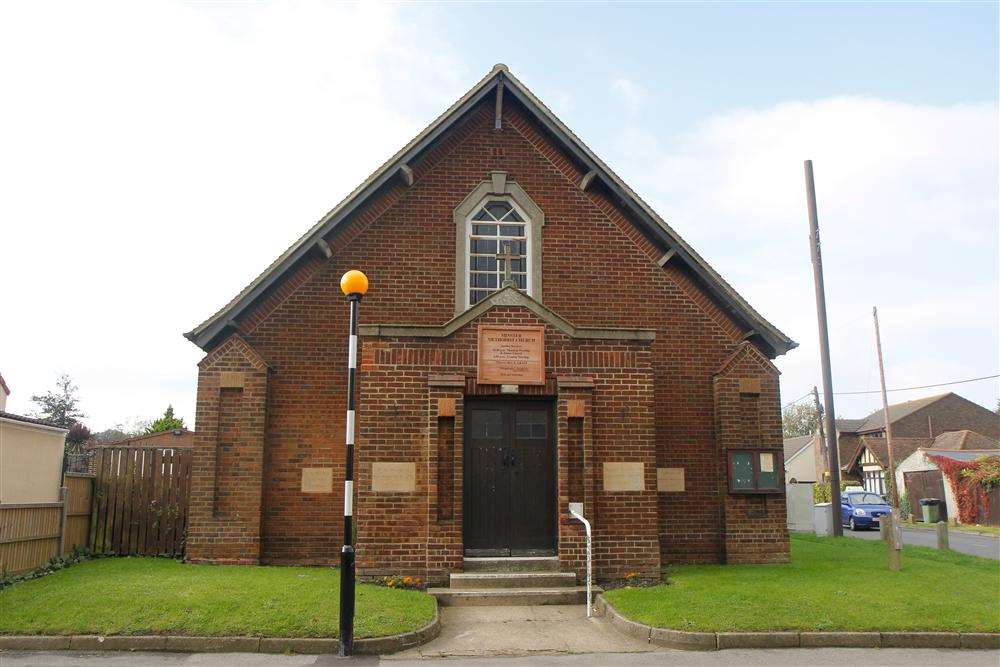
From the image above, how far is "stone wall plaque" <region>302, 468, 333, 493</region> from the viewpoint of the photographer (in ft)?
43.1

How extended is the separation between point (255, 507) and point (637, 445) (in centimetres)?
606

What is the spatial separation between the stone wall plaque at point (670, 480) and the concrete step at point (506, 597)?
349 centimetres

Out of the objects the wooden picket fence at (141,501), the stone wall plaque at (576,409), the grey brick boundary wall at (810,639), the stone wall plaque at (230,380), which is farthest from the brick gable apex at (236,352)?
the grey brick boundary wall at (810,639)

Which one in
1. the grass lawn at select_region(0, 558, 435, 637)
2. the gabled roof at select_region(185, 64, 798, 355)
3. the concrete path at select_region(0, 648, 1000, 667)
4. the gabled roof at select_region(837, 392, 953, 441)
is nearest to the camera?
the concrete path at select_region(0, 648, 1000, 667)

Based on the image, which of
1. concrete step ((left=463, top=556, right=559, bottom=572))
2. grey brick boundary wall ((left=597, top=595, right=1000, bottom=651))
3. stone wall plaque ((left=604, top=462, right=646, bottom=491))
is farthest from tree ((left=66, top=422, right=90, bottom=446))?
grey brick boundary wall ((left=597, top=595, right=1000, bottom=651))

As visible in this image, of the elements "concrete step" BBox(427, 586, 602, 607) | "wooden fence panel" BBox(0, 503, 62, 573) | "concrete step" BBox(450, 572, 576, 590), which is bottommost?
"concrete step" BBox(427, 586, 602, 607)

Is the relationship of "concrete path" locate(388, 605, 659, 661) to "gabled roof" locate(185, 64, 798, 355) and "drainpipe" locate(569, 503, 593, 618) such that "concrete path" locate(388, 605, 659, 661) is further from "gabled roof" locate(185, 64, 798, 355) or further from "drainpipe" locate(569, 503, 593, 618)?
"gabled roof" locate(185, 64, 798, 355)

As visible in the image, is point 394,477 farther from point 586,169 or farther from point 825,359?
point 825,359

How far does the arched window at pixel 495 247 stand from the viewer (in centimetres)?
1431

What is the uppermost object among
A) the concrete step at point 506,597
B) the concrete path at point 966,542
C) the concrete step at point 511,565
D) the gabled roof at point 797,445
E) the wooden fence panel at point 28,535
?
the gabled roof at point 797,445

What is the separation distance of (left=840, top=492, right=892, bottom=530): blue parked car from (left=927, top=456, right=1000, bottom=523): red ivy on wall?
16.2ft

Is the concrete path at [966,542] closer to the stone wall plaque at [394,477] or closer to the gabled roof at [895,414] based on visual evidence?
the stone wall plaque at [394,477]

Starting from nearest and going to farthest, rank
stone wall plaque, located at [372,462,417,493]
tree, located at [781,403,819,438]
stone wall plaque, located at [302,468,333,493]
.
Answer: stone wall plaque, located at [372,462,417,493], stone wall plaque, located at [302,468,333,493], tree, located at [781,403,819,438]

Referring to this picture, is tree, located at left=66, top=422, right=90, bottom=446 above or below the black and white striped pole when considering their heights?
above
